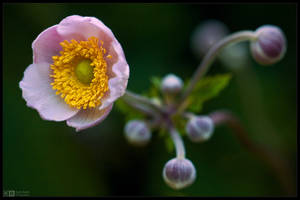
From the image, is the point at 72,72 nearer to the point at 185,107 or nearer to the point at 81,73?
the point at 81,73


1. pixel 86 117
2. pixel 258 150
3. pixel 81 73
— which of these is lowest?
pixel 258 150

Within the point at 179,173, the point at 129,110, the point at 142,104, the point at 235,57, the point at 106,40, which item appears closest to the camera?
the point at 179,173

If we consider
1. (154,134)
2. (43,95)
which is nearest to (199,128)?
(43,95)

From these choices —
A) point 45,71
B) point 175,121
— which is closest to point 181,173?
point 175,121

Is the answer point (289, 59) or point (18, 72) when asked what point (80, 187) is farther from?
point (289, 59)

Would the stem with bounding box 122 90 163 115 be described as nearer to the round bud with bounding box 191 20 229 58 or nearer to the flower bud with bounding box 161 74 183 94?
the flower bud with bounding box 161 74 183 94

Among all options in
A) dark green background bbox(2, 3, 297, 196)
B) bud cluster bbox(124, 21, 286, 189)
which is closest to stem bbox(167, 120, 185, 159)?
bud cluster bbox(124, 21, 286, 189)
